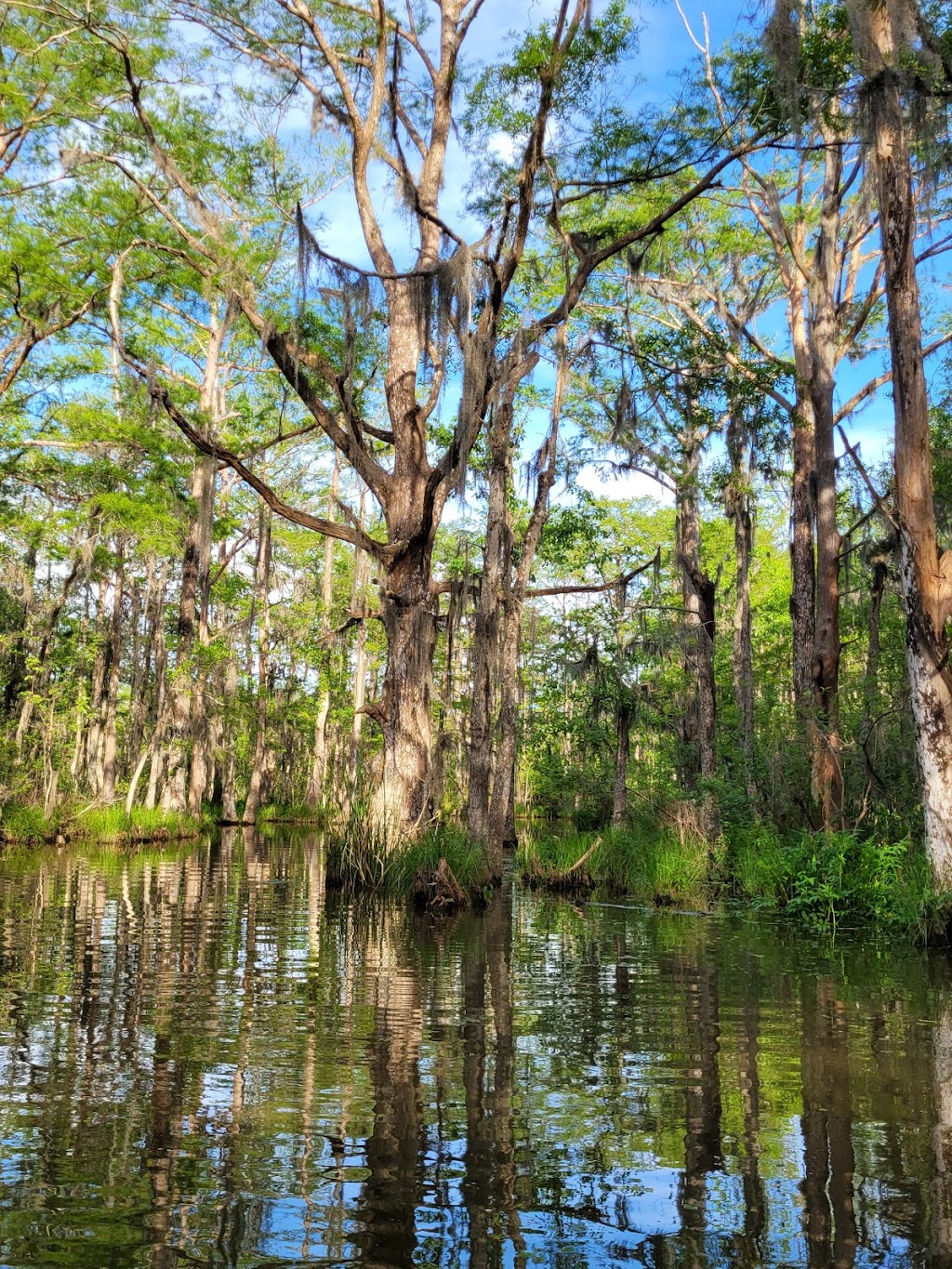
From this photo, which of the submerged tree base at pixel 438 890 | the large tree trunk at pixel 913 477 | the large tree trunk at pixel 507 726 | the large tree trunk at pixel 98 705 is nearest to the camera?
the large tree trunk at pixel 913 477

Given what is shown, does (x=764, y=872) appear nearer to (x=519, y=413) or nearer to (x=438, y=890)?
(x=438, y=890)

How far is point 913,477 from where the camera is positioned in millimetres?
9461

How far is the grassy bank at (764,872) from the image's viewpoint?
9602 millimetres

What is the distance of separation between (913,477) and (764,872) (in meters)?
5.03

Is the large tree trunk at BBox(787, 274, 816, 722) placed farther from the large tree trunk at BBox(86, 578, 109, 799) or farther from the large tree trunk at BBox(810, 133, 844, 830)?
the large tree trunk at BBox(86, 578, 109, 799)

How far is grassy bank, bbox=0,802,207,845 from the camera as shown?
19.5 m

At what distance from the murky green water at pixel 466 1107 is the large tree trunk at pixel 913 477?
224cm

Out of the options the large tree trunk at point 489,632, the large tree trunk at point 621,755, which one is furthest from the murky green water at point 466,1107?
the large tree trunk at point 621,755

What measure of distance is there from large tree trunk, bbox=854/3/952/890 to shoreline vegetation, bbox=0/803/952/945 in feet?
3.38

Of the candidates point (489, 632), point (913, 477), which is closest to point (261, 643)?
point (489, 632)

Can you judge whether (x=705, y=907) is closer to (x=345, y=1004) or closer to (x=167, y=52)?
(x=345, y=1004)

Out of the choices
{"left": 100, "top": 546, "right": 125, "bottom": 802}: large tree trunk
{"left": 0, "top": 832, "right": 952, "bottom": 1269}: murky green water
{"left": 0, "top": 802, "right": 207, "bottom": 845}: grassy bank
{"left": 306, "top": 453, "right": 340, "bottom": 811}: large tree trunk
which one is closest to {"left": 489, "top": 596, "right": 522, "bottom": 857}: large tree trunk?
{"left": 0, "top": 802, "right": 207, "bottom": 845}: grassy bank

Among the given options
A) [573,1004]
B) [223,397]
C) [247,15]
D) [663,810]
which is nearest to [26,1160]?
[573,1004]

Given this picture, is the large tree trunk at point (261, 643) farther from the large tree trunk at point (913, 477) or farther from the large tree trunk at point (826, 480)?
the large tree trunk at point (913, 477)
